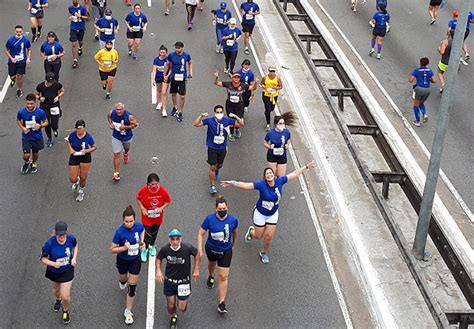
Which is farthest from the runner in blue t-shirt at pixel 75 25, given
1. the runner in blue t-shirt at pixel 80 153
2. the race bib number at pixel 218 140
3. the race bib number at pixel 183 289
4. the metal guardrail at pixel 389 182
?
the race bib number at pixel 183 289

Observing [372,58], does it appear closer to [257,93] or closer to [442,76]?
[442,76]

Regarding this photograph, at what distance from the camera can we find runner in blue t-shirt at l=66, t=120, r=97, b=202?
13445mm

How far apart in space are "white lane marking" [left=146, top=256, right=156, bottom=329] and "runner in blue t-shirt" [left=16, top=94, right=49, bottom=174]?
168 inches

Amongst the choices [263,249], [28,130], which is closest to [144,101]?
[28,130]

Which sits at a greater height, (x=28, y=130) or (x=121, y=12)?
(x=28, y=130)

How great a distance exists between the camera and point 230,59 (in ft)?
64.6

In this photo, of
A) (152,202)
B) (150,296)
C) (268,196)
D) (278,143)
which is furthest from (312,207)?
(150,296)

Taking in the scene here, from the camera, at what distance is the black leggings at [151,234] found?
11.9 meters

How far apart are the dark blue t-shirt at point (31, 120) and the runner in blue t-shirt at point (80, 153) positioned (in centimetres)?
125

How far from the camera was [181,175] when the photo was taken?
14.9m

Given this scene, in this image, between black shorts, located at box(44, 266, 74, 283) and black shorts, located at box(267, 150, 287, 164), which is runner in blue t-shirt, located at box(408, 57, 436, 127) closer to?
black shorts, located at box(267, 150, 287, 164)

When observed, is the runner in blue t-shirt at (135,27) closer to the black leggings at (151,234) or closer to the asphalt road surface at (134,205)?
the asphalt road surface at (134,205)

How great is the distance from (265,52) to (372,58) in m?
3.37

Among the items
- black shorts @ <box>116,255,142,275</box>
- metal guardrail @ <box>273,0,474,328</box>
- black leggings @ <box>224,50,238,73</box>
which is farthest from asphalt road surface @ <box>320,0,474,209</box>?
black shorts @ <box>116,255,142,275</box>
